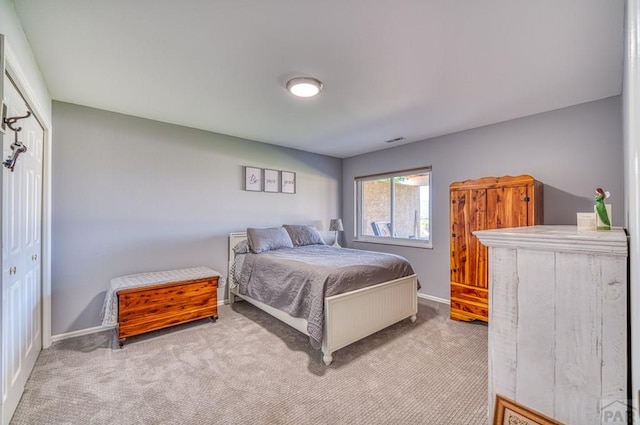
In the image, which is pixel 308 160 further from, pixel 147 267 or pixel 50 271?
pixel 50 271

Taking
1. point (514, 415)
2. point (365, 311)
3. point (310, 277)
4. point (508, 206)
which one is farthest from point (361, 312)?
point (508, 206)

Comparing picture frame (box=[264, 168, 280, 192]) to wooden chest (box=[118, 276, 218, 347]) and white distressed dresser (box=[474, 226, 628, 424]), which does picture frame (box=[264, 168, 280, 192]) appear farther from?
white distressed dresser (box=[474, 226, 628, 424])

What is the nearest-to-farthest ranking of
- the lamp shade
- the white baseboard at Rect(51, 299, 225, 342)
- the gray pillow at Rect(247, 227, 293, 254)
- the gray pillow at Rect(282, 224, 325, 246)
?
the white baseboard at Rect(51, 299, 225, 342), the gray pillow at Rect(247, 227, 293, 254), the gray pillow at Rect(282, 224, 325, 246), the lamp shade

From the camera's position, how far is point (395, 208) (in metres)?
4.73

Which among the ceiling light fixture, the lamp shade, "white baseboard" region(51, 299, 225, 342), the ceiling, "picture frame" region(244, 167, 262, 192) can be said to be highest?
the ceiling

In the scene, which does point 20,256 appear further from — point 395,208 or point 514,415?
point 395,208

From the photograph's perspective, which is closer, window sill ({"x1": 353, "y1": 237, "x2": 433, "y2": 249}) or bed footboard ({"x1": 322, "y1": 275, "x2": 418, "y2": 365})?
→ bed footboard ({"x1": 322, "y1": 275, "x2": 418, "y2": 365})

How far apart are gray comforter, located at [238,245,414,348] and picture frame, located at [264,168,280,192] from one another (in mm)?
1242

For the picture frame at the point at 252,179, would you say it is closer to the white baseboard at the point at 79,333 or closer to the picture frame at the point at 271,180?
the picture frame at the point at 271,180

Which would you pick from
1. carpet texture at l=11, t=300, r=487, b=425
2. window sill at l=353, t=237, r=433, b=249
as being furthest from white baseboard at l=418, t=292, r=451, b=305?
carpet texture at l=11, t=300, r=487, b=425

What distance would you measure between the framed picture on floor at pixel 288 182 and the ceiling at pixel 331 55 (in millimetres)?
1426

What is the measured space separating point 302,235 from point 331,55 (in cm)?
274

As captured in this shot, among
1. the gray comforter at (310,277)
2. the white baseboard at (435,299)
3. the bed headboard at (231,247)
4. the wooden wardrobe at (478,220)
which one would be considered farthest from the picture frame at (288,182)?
the white baseboard at (435,299)

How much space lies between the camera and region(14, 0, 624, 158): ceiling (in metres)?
1.56
